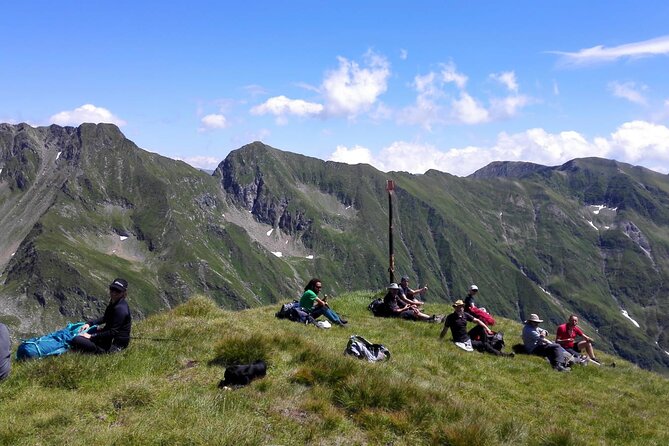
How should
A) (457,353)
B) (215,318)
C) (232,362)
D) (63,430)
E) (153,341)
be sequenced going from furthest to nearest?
(457,353) < (215,318) < (153,341) < (232,362) < (63,430)

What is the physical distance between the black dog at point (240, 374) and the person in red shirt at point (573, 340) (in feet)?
54.6

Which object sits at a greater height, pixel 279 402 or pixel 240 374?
pixel 240 374

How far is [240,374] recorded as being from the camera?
10906 millimetres

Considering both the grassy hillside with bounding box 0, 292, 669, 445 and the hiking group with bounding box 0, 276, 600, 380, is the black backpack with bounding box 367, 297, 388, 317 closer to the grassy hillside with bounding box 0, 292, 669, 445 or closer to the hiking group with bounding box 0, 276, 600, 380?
the hiking group with bounding box 0, 276, 600, 380

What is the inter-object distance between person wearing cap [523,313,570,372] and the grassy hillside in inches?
126

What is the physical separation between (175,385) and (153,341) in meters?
3.11

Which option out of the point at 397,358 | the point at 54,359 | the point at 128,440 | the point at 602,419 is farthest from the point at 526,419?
the point at 54,359

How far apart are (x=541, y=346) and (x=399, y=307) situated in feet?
24.2

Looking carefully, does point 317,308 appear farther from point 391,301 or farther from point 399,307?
point 399,307

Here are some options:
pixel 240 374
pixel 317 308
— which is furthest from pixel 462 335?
pixel 240 374

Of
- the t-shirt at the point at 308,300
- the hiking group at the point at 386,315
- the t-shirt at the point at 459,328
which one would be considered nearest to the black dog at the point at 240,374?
the hiking group at the point at 386,315

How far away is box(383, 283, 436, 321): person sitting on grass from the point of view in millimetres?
25422

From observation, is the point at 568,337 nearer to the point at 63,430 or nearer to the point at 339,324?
the point at 339,324

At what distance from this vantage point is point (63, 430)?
856cm
